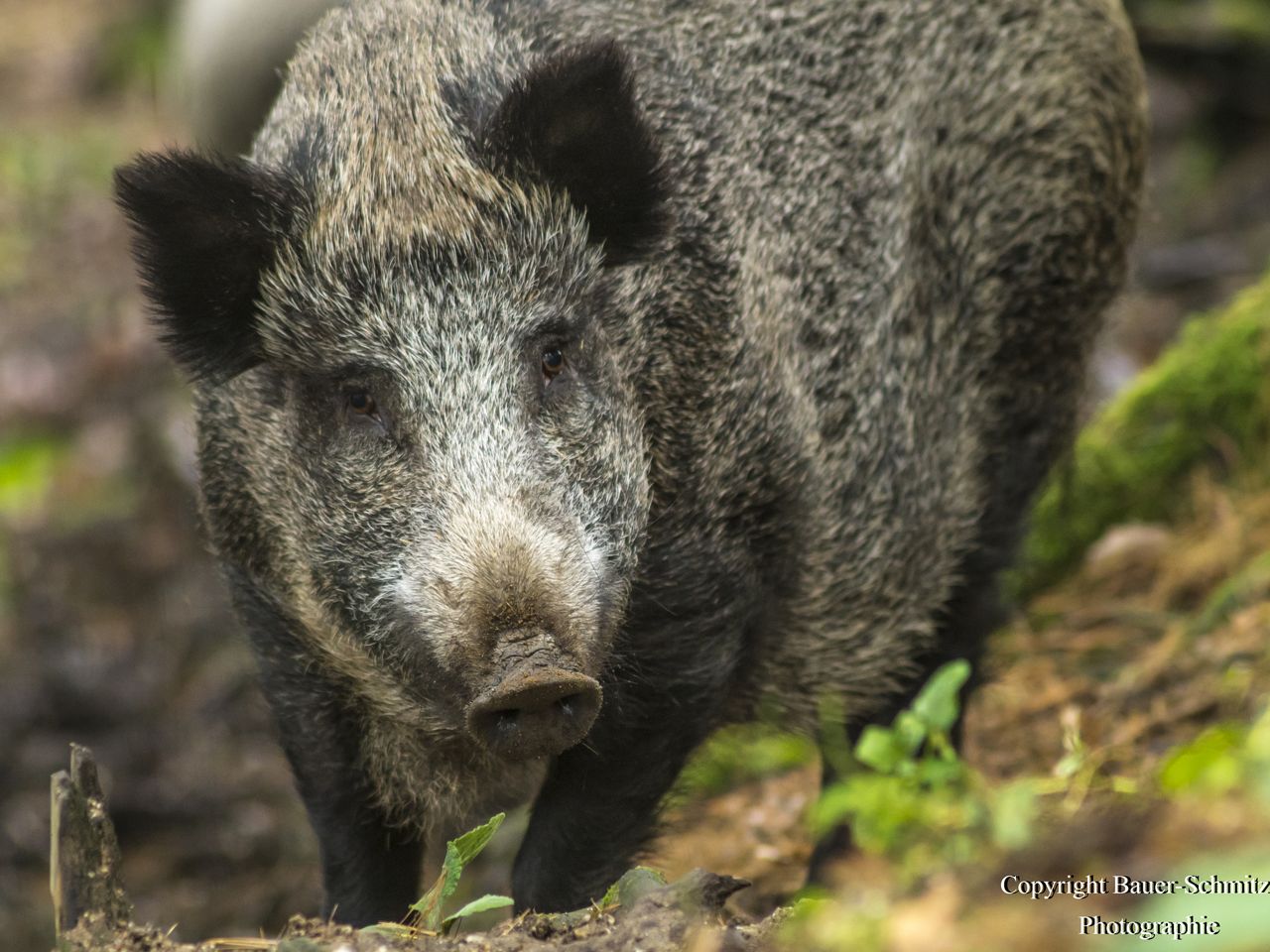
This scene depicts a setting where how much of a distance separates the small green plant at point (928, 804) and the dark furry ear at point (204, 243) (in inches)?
64.7

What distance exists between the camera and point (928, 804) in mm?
2514

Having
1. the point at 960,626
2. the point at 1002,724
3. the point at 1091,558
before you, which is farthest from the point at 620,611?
the point at 1091,558

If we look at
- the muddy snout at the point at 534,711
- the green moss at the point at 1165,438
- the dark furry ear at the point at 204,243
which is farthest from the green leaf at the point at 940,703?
the green moss at the point at 1165,438

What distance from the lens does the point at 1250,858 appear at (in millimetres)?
1564

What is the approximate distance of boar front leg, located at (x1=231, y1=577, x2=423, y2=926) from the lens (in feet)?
12.1

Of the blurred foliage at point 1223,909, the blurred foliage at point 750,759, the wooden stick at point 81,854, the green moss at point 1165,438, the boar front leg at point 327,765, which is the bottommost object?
the blurred foliage at point 750,759

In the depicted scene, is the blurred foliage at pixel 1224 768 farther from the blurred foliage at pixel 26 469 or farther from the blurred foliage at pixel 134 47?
the blurred foliage at pixel 134 47

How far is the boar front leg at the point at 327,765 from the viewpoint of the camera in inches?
145

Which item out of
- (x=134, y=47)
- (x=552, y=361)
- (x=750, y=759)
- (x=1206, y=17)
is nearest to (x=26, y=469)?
(x=750, y=759)

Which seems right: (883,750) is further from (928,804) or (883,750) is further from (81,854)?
(81,854)

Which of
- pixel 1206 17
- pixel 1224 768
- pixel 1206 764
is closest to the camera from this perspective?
pixel 1224 768

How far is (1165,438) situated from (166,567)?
463 cm

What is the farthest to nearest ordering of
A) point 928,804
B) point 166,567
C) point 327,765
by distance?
1. point 166,567
2. point 327,765
3. point 928,804

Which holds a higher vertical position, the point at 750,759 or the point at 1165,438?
the point at 1165,438
